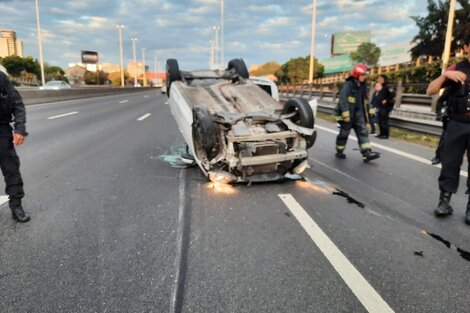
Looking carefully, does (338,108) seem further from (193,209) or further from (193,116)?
(193,209)

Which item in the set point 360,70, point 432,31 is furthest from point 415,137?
point 432,31

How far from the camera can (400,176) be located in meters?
5.79

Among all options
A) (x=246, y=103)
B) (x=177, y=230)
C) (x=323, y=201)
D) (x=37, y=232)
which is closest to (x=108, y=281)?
(x=177, y=230)

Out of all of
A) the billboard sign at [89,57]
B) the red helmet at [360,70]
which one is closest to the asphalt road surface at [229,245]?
the red helmet at [360,70]

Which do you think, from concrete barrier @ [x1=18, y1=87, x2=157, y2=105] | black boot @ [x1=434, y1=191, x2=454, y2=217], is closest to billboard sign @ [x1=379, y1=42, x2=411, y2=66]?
concrete barrier @ [x1=18, y1=87, x2=157, y2=105]

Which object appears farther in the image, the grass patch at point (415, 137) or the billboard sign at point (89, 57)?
the billboard sign at point (89, 57)

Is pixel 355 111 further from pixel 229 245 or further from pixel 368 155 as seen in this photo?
pixel 229 245

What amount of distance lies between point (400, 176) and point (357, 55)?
2007 inches

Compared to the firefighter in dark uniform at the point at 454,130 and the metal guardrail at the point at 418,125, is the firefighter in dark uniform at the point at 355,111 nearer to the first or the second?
the firefighter in dark uniform at the point at 454,130

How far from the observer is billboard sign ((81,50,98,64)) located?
111562mm

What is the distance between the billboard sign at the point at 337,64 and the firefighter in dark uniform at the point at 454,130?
61843mm

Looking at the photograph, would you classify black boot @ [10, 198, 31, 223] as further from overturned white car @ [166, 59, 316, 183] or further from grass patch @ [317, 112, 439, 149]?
grass patch @ [317, 112, 439, 149]

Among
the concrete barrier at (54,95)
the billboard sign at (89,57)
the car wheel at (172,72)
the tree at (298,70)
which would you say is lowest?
the concrete barrier at (54,95)

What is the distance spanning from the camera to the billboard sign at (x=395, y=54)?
46812 mm
